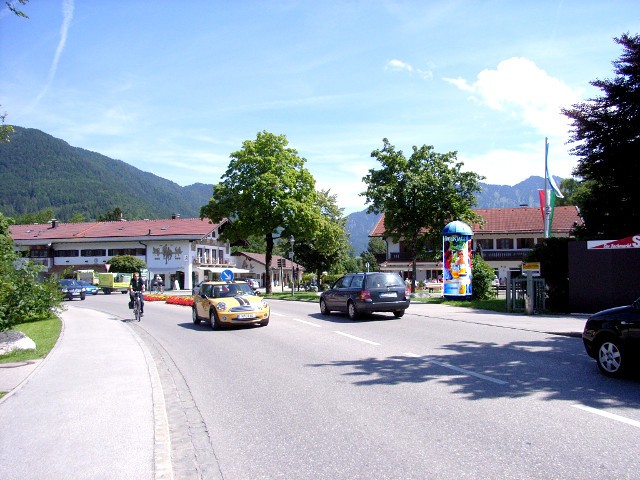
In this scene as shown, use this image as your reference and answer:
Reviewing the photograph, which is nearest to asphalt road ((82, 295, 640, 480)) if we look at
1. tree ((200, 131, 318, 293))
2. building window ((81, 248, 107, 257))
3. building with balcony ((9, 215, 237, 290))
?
tree ((200, 131, 318, 293))

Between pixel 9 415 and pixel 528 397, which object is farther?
pixel 528 397

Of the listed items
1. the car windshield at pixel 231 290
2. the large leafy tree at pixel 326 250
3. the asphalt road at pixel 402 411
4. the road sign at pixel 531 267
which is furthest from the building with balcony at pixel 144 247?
the asphalt road at pixel 402 411

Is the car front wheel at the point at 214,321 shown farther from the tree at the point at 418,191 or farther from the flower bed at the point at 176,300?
the tree at the point at 418,191

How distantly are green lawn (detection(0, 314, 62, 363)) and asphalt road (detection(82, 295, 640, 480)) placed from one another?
2.53m

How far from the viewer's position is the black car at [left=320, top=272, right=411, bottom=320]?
17.5 metres

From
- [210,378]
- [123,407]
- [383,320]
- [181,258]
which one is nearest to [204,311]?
[383,320]

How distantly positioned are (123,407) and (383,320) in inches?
476

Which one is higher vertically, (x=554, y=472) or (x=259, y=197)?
(x=259, y=197)

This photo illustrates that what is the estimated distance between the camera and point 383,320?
17.8 metres

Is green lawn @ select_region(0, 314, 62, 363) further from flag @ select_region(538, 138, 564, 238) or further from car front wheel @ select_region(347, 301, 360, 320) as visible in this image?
flag @ select_region(538, 138, 564, 238)

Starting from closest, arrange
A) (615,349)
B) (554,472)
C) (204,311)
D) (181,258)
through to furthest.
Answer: (554,472), (615,349), (204,311), (181,258)

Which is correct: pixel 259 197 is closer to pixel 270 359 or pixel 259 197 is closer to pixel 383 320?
pixel 383 320

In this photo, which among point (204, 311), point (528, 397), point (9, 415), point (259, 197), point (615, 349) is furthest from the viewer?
point (259, 197)

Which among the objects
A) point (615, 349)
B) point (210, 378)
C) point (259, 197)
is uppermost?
point (259, 197)
